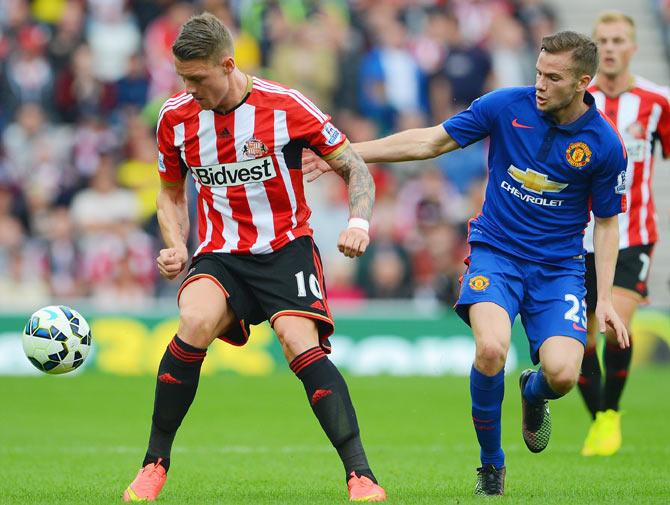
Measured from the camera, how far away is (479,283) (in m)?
6.61

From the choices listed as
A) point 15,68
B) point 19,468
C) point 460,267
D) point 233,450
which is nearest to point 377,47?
point 460,267

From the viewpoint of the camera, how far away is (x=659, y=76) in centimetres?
2011

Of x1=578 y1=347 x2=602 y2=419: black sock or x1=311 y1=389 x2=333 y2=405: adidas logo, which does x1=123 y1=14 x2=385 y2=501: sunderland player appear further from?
x1=578 y1=347 x2=602 y2=419: black sock

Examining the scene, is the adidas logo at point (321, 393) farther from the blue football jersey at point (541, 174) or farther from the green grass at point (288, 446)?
the blue football jersey at point (541, 174)

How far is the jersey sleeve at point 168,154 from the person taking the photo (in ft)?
21.3

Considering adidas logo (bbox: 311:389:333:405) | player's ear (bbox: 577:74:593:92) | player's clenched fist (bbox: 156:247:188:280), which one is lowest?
adidas logo (bbox: 311:389:333:405)

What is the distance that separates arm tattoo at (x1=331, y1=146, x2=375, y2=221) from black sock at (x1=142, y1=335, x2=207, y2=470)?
103cm

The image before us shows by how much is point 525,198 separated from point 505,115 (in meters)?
0.45

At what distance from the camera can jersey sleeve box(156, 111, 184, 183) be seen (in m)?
→ 6.50

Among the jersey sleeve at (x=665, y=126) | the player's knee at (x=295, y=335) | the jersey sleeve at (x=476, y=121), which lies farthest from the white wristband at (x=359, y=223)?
the jersey sleeve at (x=665, y=126)

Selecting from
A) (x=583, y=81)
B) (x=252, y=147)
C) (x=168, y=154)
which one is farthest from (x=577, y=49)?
(x=168, y=154)

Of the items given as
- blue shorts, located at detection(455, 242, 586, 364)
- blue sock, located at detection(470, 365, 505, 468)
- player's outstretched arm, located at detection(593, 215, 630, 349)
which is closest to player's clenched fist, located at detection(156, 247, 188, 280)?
blue shorts, located at detection(455, 242, 586, 364)

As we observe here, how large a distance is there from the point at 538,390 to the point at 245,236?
1.76 m

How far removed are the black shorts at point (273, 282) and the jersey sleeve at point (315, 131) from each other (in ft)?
1.54
